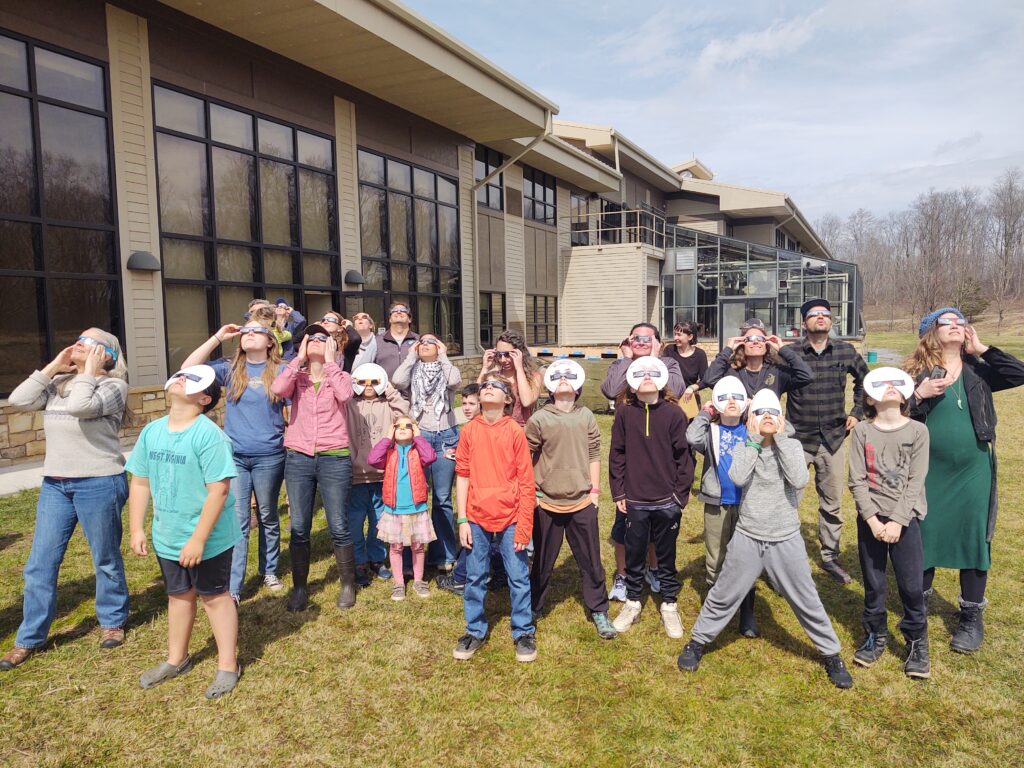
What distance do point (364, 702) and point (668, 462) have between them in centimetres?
221

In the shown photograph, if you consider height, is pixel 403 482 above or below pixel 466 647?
above

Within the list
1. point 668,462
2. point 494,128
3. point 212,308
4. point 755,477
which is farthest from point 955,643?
point 494,128

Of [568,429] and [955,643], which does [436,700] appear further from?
[955,643]

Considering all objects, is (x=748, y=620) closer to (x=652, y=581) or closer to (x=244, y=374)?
(x=652, y=581)

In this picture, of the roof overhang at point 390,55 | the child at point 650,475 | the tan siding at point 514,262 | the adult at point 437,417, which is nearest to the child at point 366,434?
the adult at point 437,417

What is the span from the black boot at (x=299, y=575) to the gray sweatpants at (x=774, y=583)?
103 inches

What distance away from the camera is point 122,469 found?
3.98m

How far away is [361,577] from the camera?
491cm

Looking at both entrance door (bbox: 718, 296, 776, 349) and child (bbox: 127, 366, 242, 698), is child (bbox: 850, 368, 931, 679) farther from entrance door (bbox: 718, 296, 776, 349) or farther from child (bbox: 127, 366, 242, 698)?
entrance door (bbox: 718, 296, 776, 349)

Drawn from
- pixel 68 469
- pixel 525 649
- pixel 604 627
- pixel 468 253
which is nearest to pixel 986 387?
pixel 604 627

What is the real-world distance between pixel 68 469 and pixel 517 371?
2775 millimetres

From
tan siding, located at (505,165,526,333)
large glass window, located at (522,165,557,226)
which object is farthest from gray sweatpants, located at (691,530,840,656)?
large glass window, located at (522,165,557,226)

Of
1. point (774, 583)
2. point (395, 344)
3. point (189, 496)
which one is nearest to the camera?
point (189, 496)

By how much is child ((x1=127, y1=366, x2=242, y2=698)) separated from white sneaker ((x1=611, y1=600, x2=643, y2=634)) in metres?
2.30
